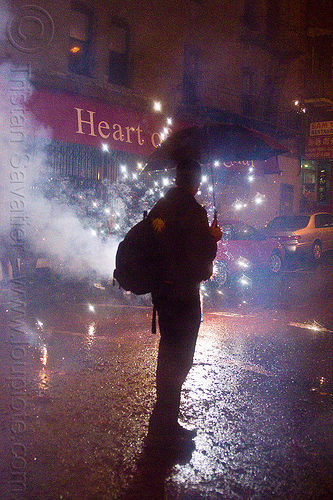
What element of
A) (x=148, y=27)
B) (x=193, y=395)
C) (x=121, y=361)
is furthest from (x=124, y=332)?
(x=148, y=27)

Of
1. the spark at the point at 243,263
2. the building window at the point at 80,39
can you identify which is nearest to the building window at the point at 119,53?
the building window at the point at 80,39

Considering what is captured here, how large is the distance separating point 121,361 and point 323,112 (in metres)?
20.4

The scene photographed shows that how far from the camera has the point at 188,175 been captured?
10.1 ft

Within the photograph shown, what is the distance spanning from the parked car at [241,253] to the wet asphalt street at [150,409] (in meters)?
3.42

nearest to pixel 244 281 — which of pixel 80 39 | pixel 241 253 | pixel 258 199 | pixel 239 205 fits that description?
pixel 241 253

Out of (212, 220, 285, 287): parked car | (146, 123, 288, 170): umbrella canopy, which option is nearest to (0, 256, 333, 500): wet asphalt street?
(146, 123, 288, 170): umbrella canopy

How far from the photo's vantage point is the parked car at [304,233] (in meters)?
13.4

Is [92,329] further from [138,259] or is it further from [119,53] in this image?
[119,53]

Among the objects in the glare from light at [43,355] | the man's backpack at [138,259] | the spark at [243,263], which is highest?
the man's backpack at [138,259]

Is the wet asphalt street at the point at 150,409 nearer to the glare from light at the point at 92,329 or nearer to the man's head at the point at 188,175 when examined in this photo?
the glare from light at the point at 92,329

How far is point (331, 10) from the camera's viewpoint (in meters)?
21.7

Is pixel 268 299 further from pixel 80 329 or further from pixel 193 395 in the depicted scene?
pixel 193 395

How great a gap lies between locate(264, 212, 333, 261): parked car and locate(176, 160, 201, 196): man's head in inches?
A: 422

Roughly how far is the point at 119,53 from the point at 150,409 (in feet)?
43.5
